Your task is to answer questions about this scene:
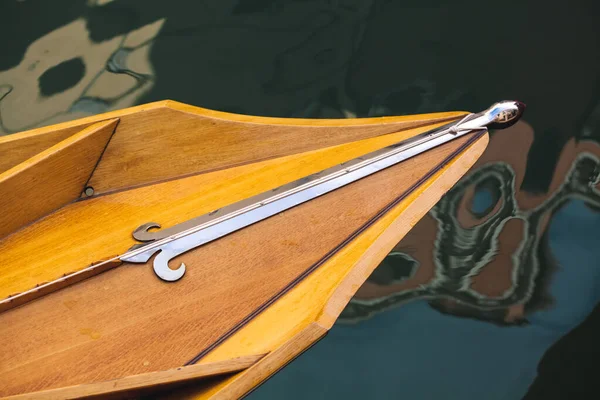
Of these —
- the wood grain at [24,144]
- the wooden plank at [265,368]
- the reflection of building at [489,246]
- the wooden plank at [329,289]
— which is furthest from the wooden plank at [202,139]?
the wooden plank at [265,368]

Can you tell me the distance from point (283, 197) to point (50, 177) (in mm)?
520

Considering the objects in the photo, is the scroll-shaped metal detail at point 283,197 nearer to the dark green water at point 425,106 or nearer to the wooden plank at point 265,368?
the wooden plank at point 265,368

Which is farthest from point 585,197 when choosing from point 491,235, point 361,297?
point 361,297

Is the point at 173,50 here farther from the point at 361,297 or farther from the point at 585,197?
the point at 585,197

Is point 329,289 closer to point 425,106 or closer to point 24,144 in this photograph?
point 24,144

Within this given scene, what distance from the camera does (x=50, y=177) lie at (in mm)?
1584

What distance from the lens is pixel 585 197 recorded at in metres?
2.17

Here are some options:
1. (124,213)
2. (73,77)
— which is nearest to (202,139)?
(124,213)

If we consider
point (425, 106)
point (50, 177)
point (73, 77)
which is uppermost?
point (73, 77)

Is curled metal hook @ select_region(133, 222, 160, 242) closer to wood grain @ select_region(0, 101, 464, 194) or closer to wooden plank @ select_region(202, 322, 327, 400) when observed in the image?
wood grain @ select_region(0, 101, 464, 194)

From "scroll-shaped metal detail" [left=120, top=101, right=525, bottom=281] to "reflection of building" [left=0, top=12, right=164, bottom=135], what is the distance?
90 centimetres

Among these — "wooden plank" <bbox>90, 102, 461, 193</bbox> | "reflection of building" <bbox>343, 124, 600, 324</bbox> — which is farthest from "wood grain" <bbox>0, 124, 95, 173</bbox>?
"reflection of building" <bbox>343, 124, 600, 324</bbox>

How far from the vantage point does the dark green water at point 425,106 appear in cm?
195

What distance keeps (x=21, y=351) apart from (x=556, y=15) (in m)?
1.90
